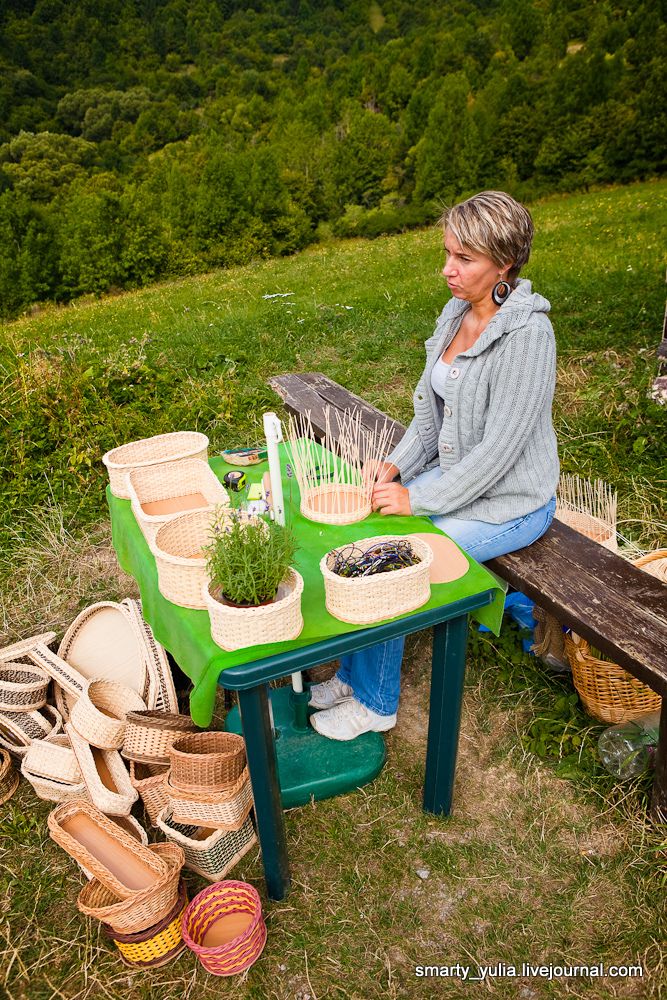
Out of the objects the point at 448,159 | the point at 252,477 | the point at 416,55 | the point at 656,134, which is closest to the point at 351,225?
the point at 448,159

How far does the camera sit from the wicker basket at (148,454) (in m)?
2.62

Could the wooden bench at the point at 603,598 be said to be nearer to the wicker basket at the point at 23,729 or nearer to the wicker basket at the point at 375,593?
the wicker basket at the point at 375,593

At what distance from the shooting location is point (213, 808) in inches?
92.7

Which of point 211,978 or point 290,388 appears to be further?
point 290,388

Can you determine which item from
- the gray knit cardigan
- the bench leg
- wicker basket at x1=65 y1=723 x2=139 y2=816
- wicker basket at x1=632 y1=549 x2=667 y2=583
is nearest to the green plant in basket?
the gray knit cardigan

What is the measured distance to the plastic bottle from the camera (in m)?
2.64

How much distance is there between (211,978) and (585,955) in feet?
3.85

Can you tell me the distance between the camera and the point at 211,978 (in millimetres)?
2154

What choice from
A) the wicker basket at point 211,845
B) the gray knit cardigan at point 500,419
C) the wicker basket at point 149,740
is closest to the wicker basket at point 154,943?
the wicker basket at point 211,845

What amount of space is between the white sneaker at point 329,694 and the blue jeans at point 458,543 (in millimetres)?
132

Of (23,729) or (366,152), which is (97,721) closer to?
(23,729)

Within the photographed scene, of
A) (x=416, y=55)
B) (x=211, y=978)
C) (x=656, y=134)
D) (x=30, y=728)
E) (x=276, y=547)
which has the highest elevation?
(x=416, y=55)

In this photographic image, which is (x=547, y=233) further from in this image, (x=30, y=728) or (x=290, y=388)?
(x=30, y=728)

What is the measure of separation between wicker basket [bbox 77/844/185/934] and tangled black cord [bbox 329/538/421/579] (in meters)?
1.14
